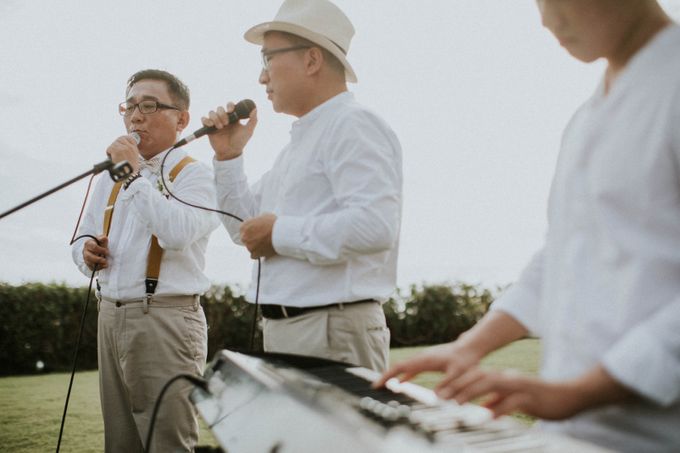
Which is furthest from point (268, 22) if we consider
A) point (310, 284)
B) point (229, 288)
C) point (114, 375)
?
point (229, 288)

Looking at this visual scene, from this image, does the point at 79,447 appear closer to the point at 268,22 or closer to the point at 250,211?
the point at 250,211

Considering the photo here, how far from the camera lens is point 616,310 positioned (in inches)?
44.8

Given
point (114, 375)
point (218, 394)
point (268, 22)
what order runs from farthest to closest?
point (114, 375) < point (268, 22) < point (218, 394)

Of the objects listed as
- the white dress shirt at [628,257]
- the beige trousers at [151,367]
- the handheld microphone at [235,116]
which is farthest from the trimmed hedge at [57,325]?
the white dress shirt at [628,257]

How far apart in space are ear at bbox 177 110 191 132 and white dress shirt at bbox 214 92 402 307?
5.31 ft

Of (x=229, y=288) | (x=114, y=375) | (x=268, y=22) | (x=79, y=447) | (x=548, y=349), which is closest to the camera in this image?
(x=548, y=349)

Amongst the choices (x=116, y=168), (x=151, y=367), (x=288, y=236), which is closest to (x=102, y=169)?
(x=116, y=168)

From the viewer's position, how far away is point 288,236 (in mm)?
2445

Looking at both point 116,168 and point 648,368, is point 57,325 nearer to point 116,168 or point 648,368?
point 116,168

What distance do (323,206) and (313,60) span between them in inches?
25.0

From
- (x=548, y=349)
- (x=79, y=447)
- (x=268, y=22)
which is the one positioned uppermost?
(x=268, y=22)

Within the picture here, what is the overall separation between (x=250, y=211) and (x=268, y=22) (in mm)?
858

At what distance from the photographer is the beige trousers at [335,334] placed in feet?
8.30

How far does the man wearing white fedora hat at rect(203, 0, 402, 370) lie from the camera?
243 cm
